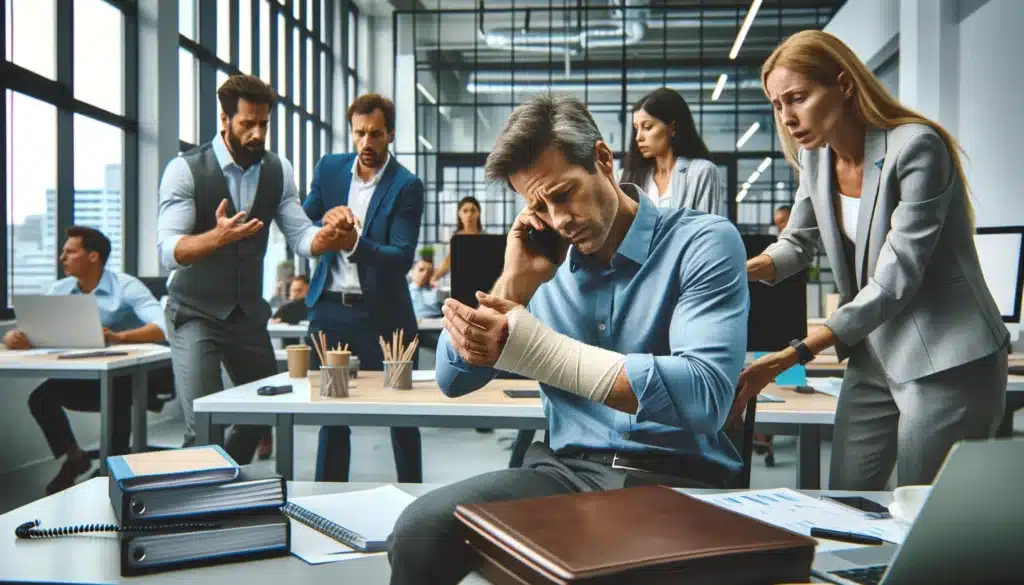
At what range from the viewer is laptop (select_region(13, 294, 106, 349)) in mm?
3582

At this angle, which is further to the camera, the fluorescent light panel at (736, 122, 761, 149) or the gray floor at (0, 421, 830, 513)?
the fluorescent light panel at (736, 122, 761, 149)

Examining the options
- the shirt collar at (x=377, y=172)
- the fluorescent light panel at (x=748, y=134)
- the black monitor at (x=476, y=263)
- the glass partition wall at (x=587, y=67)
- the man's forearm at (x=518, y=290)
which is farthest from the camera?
the fluorescent light panel at (x=748, y=134)

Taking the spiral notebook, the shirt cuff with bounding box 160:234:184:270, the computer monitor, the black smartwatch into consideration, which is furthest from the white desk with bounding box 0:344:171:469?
the computer monitor

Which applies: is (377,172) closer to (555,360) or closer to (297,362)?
(297,362)

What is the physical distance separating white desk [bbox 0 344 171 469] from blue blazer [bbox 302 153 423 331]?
974mm

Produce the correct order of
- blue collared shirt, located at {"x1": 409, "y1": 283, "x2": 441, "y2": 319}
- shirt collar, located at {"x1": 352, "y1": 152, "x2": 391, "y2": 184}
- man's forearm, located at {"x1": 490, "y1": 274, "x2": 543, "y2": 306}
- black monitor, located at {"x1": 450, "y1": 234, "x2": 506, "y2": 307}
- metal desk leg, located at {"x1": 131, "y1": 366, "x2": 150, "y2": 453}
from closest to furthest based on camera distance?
man's forearm, located at {"x1": 490, "y1": 274, "x2": 543, "y2": 306}
black monitor, located at {"x1": 450, "y1": 234, "x2": 506, "y2": 307}
shirt collar, located at {"x1": 352, "y1": 152, "x2": 391, "y2": 184}
metal desk leg, located at {"x1": 131, "y1": 366, "x2": 150, "y2": 453}
blue collared shirt, located at {"x1": 409, "y1": 283, "x2": 441, "y2": 319}

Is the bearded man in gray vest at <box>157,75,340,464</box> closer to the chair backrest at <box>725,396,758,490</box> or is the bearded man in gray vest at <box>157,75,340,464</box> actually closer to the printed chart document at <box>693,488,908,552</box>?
the chair backrest at <box>725,396,758,490</box>

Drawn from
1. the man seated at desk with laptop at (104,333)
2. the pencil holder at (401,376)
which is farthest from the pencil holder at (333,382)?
the man seated at desk with laptop at (104,333)

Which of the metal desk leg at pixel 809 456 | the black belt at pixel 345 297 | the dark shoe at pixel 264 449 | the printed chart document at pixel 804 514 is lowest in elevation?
the dark shoe at pixel 264 449

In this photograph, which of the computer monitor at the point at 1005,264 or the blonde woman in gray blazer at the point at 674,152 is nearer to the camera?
the blonde woman in gray blazer at the point at 674,152

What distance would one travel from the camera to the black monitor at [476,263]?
2.30m

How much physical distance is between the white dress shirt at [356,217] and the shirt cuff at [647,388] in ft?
5.67

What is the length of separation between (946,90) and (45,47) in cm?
571

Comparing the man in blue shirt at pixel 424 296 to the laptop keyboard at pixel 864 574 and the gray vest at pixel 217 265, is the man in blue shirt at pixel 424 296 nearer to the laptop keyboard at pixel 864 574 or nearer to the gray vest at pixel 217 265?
the gray vest at pixel 217 265
